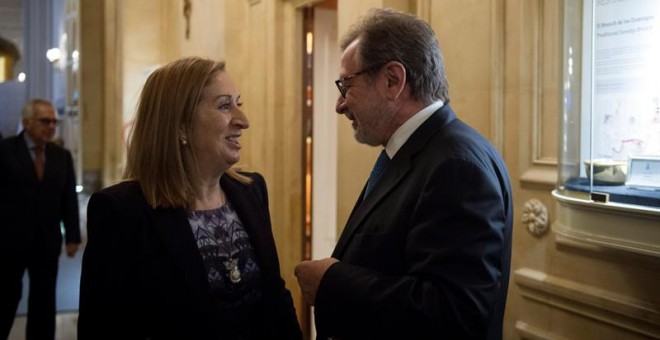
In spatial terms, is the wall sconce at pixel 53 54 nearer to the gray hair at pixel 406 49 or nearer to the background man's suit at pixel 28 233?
the background man's suit at pixel 28 233

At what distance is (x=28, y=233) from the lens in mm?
4773

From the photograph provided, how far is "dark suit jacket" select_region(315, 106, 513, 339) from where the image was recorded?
161cm

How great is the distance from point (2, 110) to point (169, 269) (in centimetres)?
1813

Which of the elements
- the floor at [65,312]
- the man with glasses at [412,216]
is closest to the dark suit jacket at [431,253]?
the man with glasses at [412,216]

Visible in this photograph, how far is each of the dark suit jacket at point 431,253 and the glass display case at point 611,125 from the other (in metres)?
0.59

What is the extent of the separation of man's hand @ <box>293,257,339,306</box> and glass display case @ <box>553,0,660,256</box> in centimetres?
99

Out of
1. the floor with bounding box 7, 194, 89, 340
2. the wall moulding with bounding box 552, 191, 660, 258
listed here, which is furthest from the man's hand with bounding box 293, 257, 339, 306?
the floor with bounding box 7, 194, 89, 340

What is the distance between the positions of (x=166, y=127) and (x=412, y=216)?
33.5 inches

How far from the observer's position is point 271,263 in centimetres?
229

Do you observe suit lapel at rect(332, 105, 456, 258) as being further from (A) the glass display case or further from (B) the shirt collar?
(A) the glass display case

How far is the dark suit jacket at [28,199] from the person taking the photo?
15.5ft

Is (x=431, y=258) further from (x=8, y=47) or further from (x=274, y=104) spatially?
(x=8, y=47)

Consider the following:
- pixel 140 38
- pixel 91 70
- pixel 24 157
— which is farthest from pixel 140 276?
pixel 91 70

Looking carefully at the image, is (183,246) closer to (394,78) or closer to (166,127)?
(166,127)
